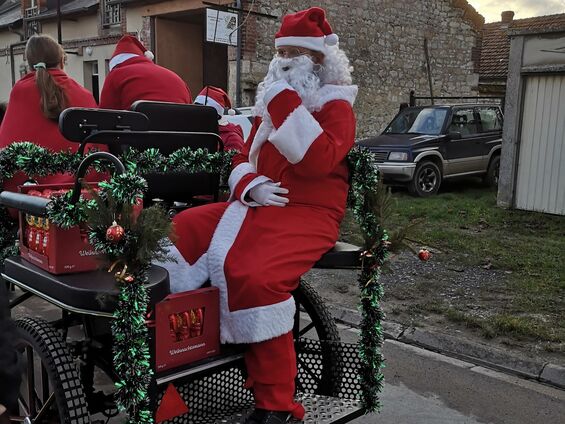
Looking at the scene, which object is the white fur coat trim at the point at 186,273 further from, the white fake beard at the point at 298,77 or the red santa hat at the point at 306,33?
the red santa hat at the point at 306,33

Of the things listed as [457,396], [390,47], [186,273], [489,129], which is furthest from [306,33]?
[390,47]

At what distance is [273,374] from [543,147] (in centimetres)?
805

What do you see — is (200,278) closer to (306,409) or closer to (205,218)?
(205,218)

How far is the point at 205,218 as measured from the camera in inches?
107

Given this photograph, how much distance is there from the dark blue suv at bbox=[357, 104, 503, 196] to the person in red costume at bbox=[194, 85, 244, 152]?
5398 mm

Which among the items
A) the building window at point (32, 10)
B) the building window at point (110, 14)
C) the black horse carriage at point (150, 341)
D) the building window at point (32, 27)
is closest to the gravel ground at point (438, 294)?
the black horse carriage at point (150, 341)

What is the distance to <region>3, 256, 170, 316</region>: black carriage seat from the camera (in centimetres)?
201

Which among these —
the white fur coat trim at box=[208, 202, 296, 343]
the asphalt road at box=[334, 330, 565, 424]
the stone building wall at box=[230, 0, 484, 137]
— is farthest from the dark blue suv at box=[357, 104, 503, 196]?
the white fur coat trim at box=[208, 202, 296, 343]

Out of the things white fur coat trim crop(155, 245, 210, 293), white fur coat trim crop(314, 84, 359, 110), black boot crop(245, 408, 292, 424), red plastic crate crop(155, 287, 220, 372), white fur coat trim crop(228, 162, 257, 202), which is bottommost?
black boot crop(245, 408, 292, 424)

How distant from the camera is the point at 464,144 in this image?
11.9 metres

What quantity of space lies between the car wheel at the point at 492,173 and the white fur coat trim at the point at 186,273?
10880 mm

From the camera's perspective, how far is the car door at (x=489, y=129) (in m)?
12.2

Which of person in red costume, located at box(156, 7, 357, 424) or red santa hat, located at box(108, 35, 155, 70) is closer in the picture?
person in red costume, located at box(156, 7, 357, 424)

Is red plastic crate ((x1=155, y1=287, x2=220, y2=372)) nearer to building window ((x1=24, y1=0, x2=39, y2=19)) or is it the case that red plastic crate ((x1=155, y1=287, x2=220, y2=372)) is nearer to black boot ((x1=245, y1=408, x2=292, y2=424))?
black boot ((x1=245, y1=408, x2=292, y2=424))
